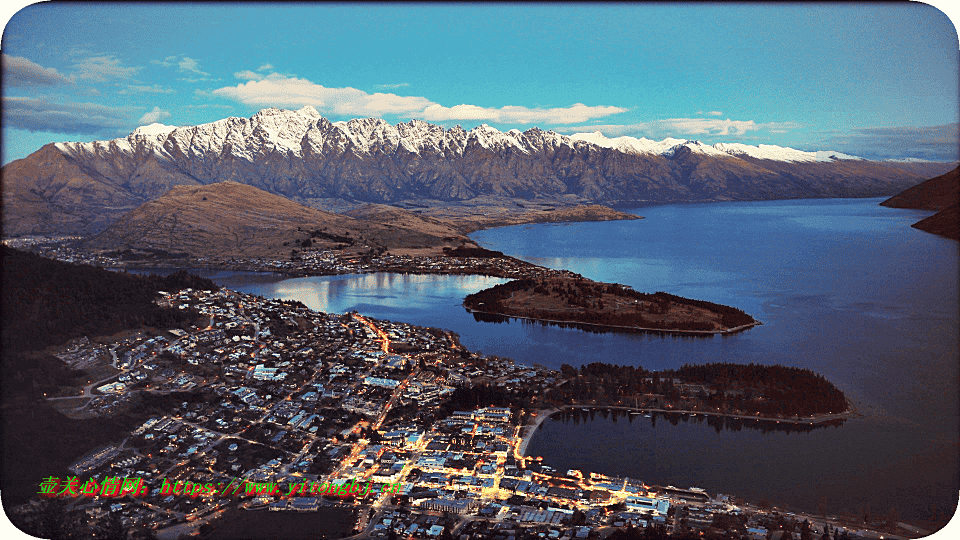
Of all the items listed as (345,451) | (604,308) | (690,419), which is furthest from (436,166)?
(345,451)

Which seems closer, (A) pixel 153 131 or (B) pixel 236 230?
(B) pixel 236 230

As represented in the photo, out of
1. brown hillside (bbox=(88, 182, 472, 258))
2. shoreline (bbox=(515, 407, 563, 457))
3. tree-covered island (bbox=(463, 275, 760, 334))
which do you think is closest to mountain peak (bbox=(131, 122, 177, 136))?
brown hillside (bbox=(88, 182, 472, 258))

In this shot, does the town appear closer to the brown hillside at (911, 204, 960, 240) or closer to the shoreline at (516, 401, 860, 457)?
the shoreline at (516, 401, 860, 457)

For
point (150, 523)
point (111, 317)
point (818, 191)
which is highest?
point (818, 191)

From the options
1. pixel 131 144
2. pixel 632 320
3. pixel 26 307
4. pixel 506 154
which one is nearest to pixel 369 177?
pixel 506 154

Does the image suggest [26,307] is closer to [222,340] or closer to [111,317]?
[111,317]

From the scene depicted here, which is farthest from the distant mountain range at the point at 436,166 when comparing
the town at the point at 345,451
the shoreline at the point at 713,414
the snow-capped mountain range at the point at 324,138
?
the shoreline at the point at 713,414

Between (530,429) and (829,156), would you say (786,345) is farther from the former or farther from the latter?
(829,156)
